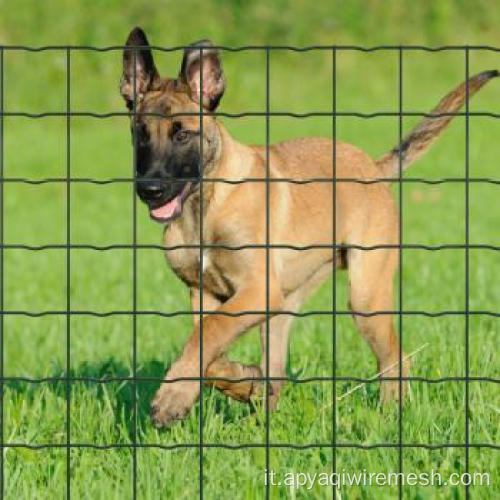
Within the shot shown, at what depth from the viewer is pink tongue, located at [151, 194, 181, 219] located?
595 cm

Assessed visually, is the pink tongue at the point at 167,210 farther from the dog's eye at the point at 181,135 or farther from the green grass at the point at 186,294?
the green grass at the point at 186,294

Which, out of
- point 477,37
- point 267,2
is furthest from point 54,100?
point 477,37

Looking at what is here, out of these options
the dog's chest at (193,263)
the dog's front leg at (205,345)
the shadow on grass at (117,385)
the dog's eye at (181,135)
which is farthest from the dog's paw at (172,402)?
the dog's eye at (181,135)

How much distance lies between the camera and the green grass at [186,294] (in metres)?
5.33

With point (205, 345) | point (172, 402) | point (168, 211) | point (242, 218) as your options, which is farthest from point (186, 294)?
point (172, 402)

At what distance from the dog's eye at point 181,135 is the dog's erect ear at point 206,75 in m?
0.15

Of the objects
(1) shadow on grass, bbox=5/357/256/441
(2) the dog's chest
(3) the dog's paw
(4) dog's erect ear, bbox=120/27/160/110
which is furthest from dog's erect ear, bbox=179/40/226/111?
(3) the dog's paw

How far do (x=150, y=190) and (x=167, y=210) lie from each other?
0.82 feet

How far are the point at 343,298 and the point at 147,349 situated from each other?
2299 mm

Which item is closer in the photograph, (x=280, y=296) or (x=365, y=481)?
(x=365, y=481)

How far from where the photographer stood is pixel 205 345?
18.0 ft

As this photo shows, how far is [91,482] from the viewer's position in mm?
5156

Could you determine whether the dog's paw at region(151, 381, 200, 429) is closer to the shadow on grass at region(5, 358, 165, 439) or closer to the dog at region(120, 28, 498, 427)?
the dog at region(120, 28, 498, 427)

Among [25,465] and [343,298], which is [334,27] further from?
[25,465]
